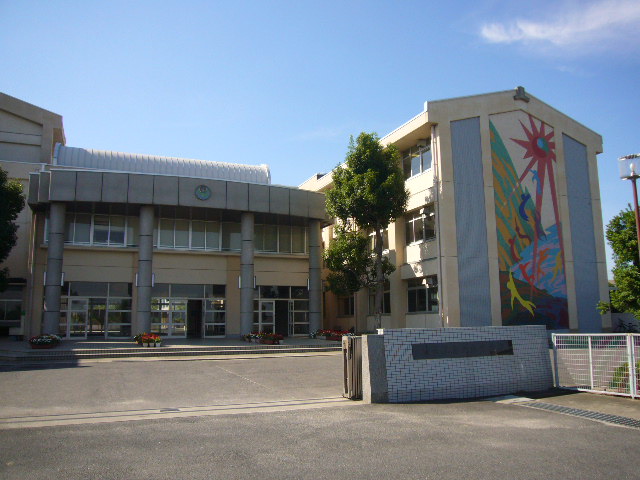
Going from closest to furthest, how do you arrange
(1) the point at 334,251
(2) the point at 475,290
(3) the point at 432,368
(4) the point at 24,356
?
(3) the point at 432,368
(4) the point at 24,356
(2) the point at 475,290
(1) the point at 334,251

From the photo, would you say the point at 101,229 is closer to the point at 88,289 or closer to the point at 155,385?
the point at 88,289

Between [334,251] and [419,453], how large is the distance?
66.4ft

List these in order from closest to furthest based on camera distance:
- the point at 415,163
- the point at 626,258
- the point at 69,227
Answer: the point at 626,258 < the point at 69,227 < the point at 415,163

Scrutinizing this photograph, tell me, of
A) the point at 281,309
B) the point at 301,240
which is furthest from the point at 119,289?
the point at 301,240

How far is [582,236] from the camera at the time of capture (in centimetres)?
2938

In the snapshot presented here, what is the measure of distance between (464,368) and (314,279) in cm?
1850

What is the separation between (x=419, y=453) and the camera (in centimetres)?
666

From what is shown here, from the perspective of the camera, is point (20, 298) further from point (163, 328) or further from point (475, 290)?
point (475, 290)

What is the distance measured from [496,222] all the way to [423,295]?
5077 mm

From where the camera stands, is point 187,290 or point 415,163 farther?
point 415,163

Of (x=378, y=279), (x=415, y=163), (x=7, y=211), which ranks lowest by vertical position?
(x=378, y=279)

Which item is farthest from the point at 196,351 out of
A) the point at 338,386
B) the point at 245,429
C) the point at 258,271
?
the point at 245,429

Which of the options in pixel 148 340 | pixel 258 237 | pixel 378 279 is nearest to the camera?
pixel 148 340

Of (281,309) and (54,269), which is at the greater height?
(54,269)
